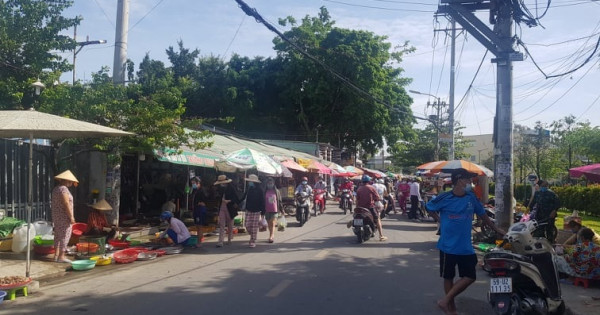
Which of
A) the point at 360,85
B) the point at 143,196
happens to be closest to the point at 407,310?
the point at 143,196

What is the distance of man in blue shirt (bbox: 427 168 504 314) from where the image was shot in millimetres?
6020

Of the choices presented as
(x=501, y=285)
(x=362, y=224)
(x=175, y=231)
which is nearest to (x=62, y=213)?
(x=175, y=231)

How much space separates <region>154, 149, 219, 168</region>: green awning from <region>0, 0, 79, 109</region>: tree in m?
3.39

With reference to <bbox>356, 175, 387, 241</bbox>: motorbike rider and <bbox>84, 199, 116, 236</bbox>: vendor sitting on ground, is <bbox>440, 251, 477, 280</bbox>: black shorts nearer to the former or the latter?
<bbox>356, 175, 387, 241</bbox>: motorbike rider

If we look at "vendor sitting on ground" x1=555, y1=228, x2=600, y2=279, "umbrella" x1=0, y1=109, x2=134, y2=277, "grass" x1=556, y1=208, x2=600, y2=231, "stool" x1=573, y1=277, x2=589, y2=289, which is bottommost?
"grass" x1=556, y1=208, x2=600, y2=231

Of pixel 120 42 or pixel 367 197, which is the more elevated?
pixel 120 42

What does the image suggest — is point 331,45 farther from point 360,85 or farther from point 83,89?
point 83,89

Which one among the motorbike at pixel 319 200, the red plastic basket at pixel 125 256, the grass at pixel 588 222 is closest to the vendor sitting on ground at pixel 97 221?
the red plastic basket at pixel 125 256

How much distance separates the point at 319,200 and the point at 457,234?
1660 cm

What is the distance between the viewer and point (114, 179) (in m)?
13.6

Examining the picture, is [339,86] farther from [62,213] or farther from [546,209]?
[62,213]

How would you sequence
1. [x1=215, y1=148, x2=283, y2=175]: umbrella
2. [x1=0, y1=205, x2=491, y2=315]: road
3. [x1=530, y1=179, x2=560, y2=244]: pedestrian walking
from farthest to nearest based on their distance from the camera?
[x1=215, y1=148, x2=283, y2=175]: umbrella < [x1=530, y1=179, x2=560, y2=244]: pedestrian walking < [x1=0, y1=205, x2=491, y2=315]: road

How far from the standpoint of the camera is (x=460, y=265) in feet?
19.9

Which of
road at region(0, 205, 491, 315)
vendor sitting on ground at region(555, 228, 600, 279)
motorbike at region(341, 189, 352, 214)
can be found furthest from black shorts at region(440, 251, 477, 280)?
motorbike at region(341, 189, 352, 214)
